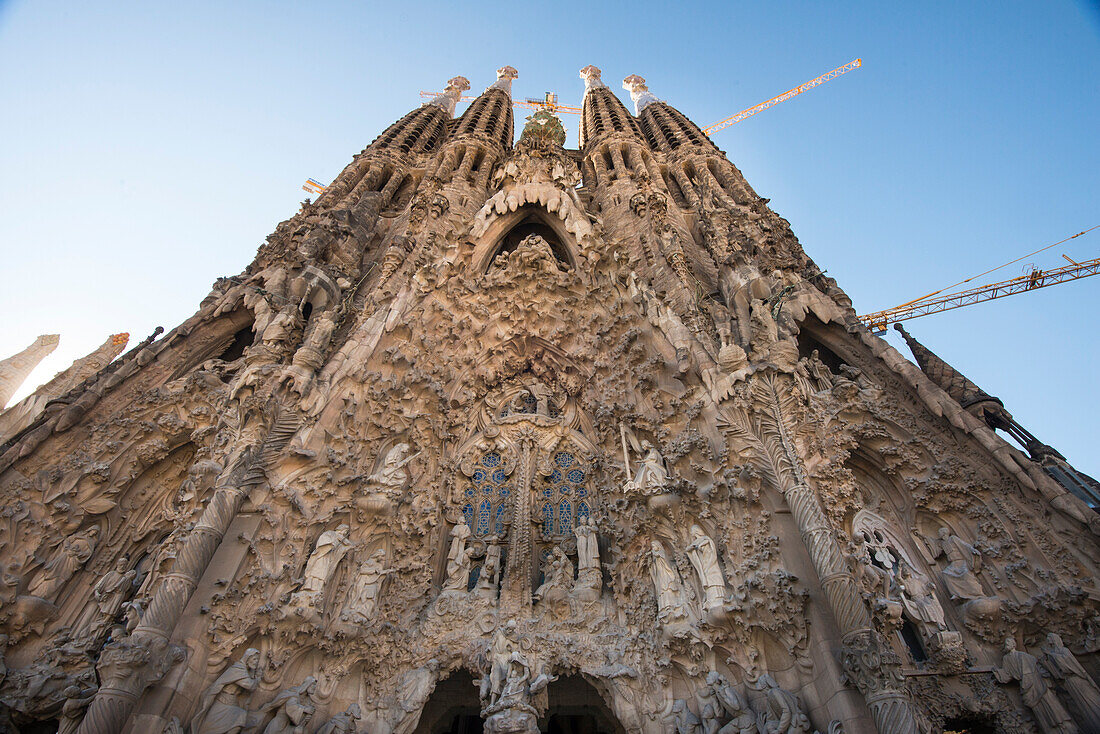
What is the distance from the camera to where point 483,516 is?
337 inches

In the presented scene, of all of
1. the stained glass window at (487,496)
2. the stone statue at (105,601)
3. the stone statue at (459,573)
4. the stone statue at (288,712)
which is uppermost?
the stained glass window at (487,496)

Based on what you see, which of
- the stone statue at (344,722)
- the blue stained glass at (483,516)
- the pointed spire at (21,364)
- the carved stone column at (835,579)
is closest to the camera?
the carved stone column at (835,579)

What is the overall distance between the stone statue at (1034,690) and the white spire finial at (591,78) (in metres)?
25.8

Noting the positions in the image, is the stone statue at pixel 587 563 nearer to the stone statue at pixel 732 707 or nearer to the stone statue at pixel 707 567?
the stone statue at pixel 707 567

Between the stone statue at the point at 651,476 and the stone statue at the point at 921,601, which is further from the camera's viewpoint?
the stone statue at the point at 651,476

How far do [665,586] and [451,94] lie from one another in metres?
26.2

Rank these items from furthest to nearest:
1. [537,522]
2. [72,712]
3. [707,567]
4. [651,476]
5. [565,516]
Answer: [565,516] → [537,522] → [651,476] → [707,567] → [72,712]

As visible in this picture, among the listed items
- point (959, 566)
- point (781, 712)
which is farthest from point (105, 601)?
point (959, 566)

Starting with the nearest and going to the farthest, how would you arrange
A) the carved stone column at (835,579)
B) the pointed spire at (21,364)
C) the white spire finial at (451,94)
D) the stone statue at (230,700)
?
the carved stone column at (835,579) < the stone statue at (230,700) < the pointed spire at (21,364) < the white spire finial at (451,94)

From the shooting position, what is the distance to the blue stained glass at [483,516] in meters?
8.36

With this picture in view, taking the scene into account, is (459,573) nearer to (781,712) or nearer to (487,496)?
(487,496)

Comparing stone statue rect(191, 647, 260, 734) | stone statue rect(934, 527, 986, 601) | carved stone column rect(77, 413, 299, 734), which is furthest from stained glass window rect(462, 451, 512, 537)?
stone statue rect(934, 527, 986, 601)

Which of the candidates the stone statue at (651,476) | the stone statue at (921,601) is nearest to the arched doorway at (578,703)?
the stone statue at (651,476)

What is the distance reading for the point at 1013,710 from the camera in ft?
18.0
